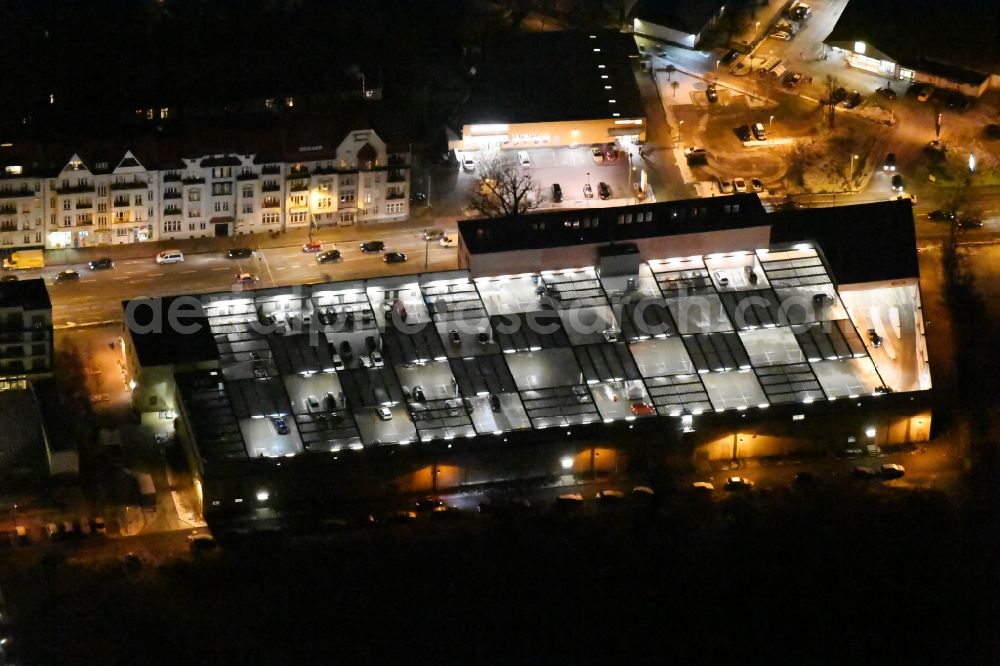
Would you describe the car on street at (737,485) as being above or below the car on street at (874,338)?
below

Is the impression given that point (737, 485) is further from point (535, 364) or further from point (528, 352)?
point (528, 352)

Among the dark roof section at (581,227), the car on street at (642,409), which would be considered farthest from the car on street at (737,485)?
the dark roof section at (581,227)

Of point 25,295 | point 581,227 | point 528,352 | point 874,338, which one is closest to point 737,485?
point 528,352

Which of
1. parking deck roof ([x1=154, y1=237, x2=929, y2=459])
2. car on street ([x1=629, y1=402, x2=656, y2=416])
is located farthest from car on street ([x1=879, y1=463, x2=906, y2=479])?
car on street ([x1=629, y1=402, x2=656, y2=416])

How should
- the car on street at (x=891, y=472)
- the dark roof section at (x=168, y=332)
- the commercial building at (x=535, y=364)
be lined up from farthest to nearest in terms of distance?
the dark roof section at (x=168, y=332)
the car on street at (x=891, y=472)
the commercial building at (x=535, y=364)

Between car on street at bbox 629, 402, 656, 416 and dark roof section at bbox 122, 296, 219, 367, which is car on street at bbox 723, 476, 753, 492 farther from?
dark roof section at bbox 122, 296, 219, 367

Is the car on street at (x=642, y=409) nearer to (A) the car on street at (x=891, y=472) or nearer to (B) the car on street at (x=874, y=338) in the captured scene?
(A) the car on street at (x=891, y=472)
